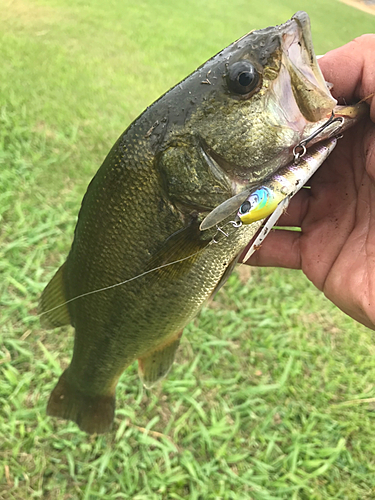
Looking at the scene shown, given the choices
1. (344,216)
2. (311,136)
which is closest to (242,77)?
(311,136)

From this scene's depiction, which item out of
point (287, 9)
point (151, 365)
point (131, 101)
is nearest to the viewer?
point (151, 365)

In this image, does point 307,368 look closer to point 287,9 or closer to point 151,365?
point 151,365

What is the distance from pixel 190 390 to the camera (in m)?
2.45

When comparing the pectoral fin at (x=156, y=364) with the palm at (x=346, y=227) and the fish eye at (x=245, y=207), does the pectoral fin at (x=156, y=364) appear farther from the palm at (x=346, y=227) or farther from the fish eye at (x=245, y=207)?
the fish eye at (x=245, y=207)

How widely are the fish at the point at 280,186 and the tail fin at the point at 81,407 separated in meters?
1.22

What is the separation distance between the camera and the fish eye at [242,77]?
3.64 ft

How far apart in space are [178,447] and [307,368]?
42.5 inches

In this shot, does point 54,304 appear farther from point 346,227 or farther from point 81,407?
point 346,227

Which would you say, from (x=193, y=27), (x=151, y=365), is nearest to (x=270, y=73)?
(x=151, y=365)

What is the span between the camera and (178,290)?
138 centimetres

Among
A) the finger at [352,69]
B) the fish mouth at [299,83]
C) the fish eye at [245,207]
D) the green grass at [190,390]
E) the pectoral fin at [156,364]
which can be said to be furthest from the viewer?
the green grass at [190,390]

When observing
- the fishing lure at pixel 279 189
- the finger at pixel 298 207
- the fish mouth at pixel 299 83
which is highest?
the fish mouth at pixel 299 83

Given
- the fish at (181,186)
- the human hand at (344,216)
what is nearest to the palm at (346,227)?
the human hand at (344,216)

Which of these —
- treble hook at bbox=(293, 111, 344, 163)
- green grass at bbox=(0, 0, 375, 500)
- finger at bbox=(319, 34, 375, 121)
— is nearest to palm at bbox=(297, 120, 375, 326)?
finger at bbox=(319, 34, 375, 121)
